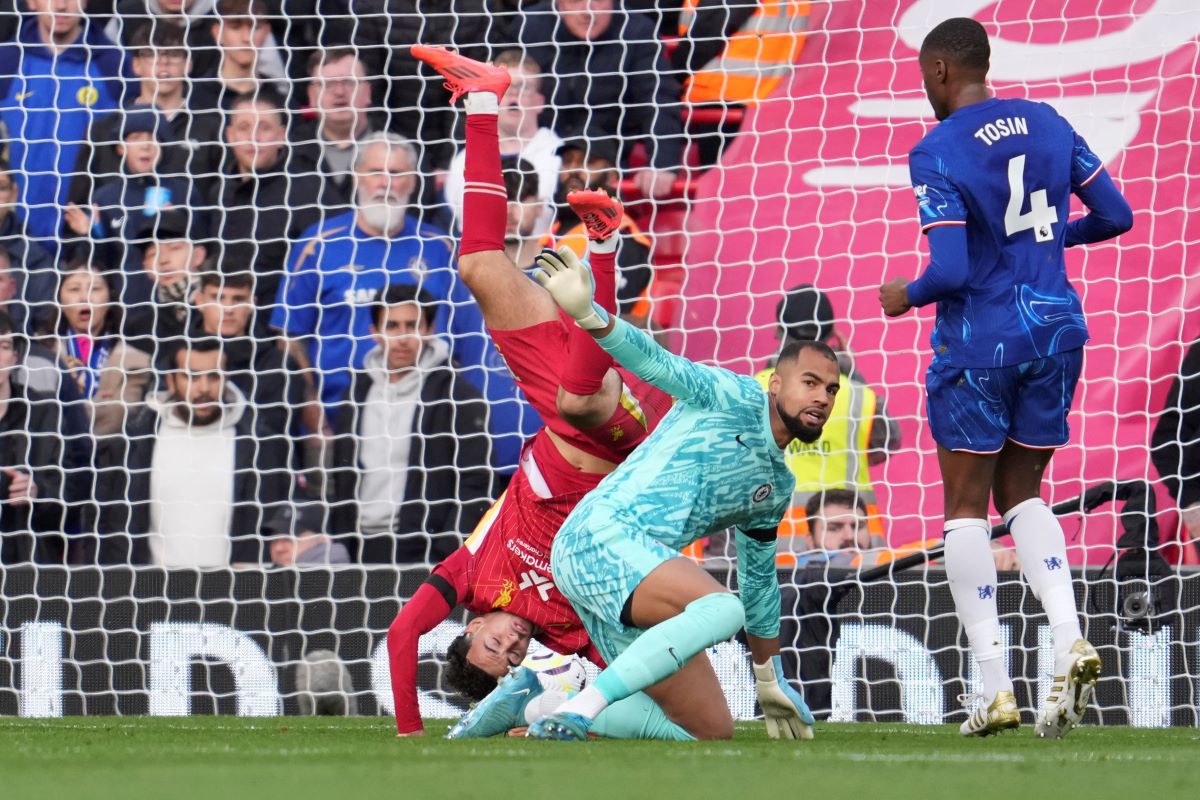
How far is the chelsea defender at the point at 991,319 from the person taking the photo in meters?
4.57

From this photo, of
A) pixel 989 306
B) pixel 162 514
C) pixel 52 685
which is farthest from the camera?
pixel 162 514

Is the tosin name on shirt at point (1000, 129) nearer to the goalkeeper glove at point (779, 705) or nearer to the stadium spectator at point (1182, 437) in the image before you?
the goalkeeper glove at point (779, 705)

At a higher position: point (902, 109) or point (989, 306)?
point (902, 109)

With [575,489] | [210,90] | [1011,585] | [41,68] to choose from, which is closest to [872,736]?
[575,489]

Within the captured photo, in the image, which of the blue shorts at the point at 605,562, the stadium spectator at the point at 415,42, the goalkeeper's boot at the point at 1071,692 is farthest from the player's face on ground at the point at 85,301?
the goalkeeper's boot at the point at 1071,692

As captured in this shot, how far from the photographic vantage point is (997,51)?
738cm

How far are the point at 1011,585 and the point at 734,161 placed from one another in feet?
8.27

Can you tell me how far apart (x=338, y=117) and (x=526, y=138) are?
35.8 inches

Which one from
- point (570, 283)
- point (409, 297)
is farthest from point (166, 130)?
point (570, 283)

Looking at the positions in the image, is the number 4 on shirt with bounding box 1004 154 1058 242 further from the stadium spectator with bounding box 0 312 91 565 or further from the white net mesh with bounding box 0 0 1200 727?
the stadium spectator with bounding box 0 312 91 565

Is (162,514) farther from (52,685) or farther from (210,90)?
(210,90)

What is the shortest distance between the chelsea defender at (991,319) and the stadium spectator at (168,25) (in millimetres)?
4447

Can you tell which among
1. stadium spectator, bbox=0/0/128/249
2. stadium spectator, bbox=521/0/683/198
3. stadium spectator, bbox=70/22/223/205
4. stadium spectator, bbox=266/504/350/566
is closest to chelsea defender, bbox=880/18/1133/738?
stadium spectator, bbox=521/0/683/198

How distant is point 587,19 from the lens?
25.5 ft
